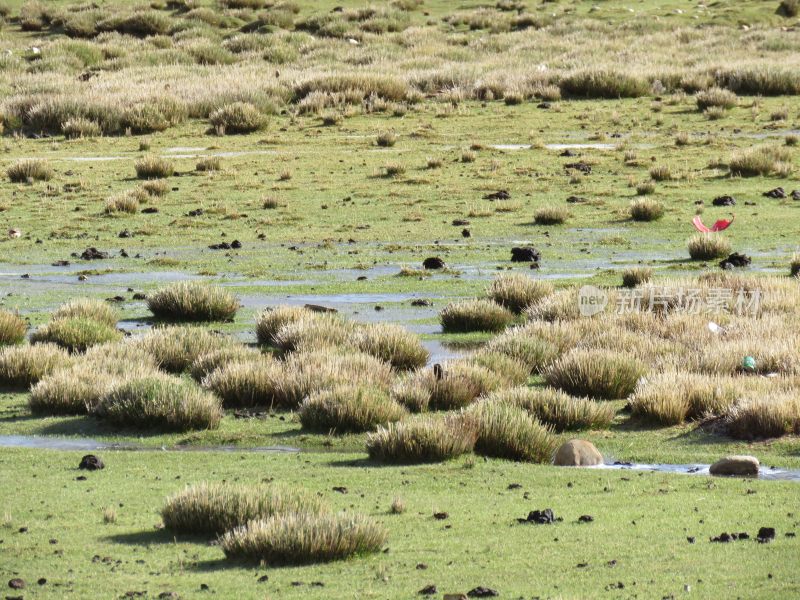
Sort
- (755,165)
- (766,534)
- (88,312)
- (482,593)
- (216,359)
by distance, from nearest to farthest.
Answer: (482,593) → (766,534) → (216,359) → (88,312) → (755,165)

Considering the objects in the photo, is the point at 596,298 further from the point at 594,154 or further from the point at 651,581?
the point at 594,154

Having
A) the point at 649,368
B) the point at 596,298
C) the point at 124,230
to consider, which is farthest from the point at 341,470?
the point at 124,230

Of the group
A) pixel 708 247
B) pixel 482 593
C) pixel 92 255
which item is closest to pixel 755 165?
pixel 708 247

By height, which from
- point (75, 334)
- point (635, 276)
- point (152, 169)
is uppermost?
point (152, 169)

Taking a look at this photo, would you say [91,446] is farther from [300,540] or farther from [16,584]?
[300,540]

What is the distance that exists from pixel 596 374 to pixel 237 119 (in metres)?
26.4

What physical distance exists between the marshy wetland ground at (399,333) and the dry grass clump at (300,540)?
0.02 meters

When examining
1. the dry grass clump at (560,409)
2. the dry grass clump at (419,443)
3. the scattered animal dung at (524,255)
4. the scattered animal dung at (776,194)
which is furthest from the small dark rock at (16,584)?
the scattered animal dung at (776,194)

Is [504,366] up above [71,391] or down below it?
below

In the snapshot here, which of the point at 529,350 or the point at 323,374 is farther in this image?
the point at 529,350

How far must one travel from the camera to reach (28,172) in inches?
1303

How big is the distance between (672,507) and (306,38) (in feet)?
167

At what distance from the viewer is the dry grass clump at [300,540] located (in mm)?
8789

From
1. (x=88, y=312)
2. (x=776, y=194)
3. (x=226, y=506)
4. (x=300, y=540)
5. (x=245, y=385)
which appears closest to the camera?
(x=300, y=540)
